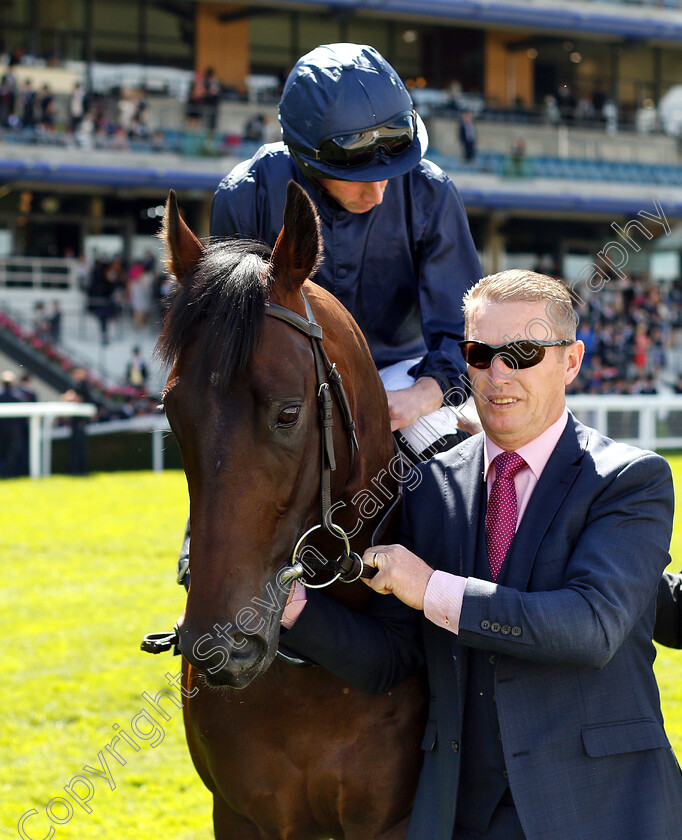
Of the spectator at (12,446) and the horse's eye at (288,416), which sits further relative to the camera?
the spectator at (12,446)

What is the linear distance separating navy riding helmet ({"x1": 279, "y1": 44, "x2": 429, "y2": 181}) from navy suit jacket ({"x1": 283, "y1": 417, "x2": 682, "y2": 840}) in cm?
79

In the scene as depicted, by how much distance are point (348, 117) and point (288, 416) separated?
833mm

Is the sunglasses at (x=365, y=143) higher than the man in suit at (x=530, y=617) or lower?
higher

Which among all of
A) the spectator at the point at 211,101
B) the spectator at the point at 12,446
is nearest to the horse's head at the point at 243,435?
the spectator at the point at 12,446

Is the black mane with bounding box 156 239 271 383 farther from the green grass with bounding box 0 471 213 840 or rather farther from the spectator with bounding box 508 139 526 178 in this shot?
the spectator with bounding box 508 139 526 178

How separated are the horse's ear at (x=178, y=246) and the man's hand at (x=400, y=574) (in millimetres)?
674

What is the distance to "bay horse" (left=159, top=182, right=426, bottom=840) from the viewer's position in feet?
5.71

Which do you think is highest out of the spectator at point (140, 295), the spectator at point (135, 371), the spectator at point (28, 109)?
the spectator at point (28, 109)

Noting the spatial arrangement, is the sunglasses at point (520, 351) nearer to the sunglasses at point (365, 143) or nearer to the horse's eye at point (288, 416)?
the horse's eye at point (288, 416)

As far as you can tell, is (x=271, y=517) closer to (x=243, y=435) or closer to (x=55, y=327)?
(x=243, y=435)

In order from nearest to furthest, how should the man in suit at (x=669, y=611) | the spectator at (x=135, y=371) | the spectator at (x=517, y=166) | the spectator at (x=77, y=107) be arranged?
1. the man in suit at (x=669, y=611)
2. the spectator at (x=135, y=371)
3. the spectator at (x=77, y=107)
4. the spectator at (x=517, y=166)

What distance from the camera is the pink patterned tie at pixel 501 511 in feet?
6.77

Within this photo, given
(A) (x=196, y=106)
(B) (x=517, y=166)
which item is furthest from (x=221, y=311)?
(B) (x=517, y=166)

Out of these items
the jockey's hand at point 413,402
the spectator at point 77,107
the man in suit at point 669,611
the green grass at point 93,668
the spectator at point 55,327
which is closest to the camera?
the man in suit at point 669,611
